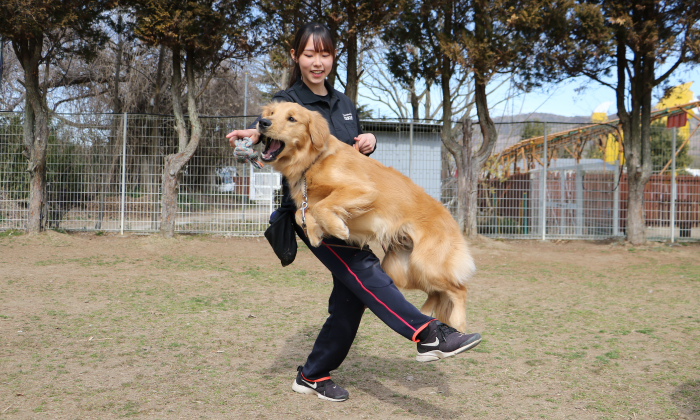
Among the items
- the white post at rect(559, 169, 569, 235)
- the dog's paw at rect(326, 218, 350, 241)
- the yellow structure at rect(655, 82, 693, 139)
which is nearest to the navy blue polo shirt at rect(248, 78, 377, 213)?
the dog's paw at rect(326, 218, 350, 241)

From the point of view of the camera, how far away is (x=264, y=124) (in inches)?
101

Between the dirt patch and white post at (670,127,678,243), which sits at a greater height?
white post at (670,127,678,243)

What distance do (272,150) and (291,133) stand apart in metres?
0.14

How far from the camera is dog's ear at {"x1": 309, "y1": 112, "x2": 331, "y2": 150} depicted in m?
2.64

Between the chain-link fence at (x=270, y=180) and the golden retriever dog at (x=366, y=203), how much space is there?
829 cm

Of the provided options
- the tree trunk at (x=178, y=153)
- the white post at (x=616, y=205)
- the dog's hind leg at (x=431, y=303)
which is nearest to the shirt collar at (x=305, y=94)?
the dog's hind leg at (x=431, y=303)

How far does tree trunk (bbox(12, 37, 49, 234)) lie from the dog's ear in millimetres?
9404

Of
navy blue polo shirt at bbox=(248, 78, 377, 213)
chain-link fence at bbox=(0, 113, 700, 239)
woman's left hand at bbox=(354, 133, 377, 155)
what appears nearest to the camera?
navy blue polo shirt at bbox=(248, 78, 377, 213)

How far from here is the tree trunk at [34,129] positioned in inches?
387

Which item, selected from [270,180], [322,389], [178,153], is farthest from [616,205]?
[322,389]

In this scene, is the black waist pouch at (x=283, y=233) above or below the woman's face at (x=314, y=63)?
below

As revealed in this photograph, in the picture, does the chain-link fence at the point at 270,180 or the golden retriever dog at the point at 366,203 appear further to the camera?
the chain-link fence at the point at 270,180

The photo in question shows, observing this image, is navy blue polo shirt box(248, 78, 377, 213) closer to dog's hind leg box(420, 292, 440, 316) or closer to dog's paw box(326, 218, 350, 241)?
dog's paw box(326, 218, 350, 241)

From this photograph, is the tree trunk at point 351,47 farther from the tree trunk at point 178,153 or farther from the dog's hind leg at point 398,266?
the dog's hind leg at point 398,266
